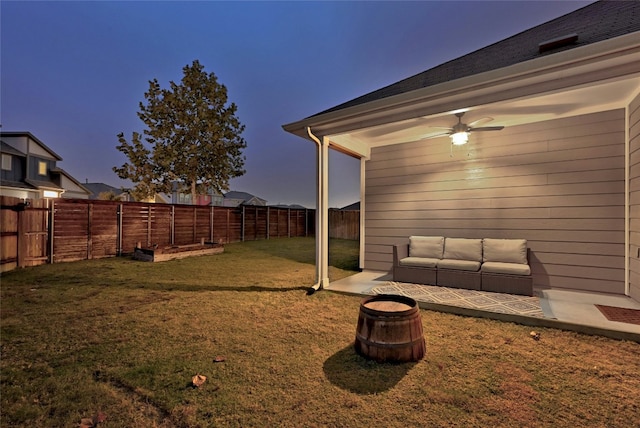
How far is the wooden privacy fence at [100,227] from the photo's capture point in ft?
20.1

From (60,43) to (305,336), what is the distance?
3412 cm

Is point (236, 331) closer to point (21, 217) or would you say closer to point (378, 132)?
point (378, 132)

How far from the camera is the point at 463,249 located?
4.87 metres

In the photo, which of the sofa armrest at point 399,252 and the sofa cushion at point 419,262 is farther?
the sofa armrest at point 399,252

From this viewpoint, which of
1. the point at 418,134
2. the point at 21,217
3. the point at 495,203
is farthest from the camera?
the point at 21,217

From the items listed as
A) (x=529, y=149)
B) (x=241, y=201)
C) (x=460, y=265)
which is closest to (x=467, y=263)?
(x=460, y=265)

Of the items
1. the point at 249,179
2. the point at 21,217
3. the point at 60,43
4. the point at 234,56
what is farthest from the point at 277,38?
the point at 21,217

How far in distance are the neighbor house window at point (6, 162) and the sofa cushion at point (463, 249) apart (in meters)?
20.3

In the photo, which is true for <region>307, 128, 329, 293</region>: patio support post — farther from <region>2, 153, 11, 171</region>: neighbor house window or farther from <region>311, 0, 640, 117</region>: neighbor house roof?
<region>2, 153, 11, 171</region>: neighbor house window

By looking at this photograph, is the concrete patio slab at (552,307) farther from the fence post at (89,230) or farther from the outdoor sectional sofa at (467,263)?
the fence post at (89,230)

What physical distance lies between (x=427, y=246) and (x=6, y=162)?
20.2m

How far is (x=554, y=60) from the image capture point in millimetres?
2592

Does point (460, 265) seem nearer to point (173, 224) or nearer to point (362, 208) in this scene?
point (362, 208)

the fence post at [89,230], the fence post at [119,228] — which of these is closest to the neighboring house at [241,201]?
the fence post at [119,228]
